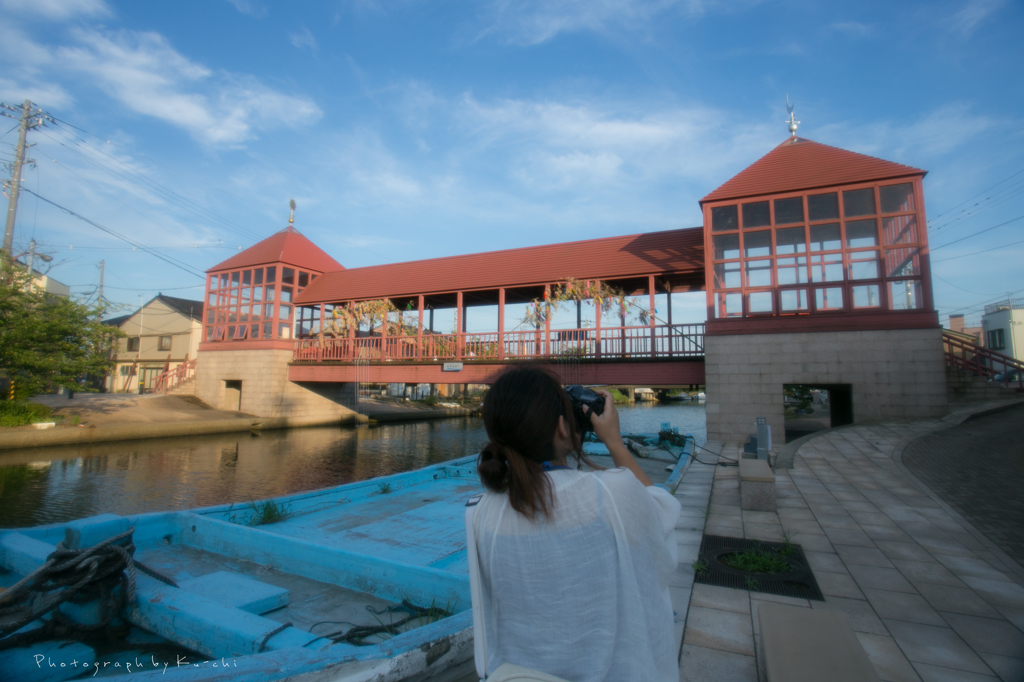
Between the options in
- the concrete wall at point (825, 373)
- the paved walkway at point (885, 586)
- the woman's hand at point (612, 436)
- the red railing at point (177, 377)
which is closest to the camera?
the woman's hand at point (612, 436)

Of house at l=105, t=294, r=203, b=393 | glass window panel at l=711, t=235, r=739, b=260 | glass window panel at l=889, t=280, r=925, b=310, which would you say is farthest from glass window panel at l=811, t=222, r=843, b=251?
house at l=105, t=294, r=203, b=393

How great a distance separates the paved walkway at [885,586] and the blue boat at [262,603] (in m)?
1.39

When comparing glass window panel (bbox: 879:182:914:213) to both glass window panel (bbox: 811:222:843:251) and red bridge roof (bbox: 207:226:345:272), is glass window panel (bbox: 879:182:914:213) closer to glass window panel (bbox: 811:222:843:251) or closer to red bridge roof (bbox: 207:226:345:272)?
glass window panel (bbox: 811:222:843:251)

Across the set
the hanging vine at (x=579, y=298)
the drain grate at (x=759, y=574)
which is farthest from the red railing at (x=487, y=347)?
the drain grate at (x=759, y=574)

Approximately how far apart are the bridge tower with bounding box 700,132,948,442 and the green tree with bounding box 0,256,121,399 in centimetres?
1797

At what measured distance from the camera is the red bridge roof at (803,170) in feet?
35.7

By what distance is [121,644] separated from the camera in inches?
104

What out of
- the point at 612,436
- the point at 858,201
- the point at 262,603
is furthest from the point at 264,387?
the point at 612,436

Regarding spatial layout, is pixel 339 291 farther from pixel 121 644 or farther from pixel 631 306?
pixel 121 644

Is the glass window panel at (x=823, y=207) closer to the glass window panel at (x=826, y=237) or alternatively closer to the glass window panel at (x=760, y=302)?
the glass window panel at (x=826, y=237)

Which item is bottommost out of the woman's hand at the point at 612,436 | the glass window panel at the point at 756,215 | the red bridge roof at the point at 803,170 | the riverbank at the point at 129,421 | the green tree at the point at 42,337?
the riverbank at the point at 129,421

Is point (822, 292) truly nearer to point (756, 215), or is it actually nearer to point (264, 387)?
point (756, 215)

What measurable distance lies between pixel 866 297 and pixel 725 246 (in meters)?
3.20

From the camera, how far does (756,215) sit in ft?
38.7
